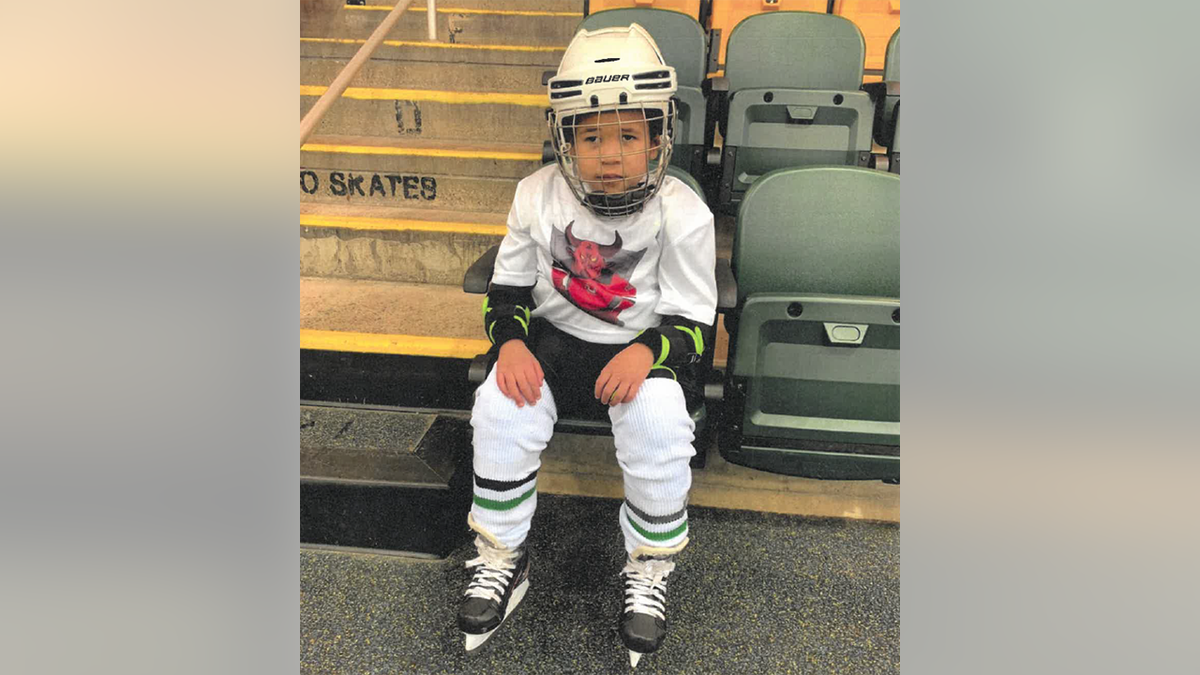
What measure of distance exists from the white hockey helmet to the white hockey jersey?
9cm

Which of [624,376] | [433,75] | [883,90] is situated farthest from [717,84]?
[624,376]

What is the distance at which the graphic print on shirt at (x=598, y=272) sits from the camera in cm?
133

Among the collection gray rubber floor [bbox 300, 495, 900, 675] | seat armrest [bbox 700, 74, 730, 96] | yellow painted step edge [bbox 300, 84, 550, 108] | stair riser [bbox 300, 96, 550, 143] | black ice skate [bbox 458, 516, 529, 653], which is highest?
seat armrest [bbox 700, 74, 730, 96]

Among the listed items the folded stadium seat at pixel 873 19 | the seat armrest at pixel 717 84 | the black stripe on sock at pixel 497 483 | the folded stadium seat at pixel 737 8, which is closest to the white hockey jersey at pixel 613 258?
the black stripe on sock at pixel 497 483

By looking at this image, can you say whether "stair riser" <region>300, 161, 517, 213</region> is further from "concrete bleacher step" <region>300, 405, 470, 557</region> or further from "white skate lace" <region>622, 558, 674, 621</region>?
"white skate lace" <region>622, 558, 674, 621</region>

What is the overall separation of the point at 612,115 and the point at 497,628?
39.0 inches

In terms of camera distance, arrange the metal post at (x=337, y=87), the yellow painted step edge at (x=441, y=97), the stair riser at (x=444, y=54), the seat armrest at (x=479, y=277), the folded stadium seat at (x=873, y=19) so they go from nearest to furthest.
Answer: the seat armrest at (x=479, y=277)
the metal post at (x=337, y=87)
the yellow painted step edge at (x=441, y=97)
the stair riser at (x=444, y=54)
the folded stadium seat at (x=873, y=19)

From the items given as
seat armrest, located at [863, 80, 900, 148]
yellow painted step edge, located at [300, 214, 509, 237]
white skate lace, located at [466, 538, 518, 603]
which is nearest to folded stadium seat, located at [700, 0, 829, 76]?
seat armrest, located at [863, 80, 900, 148]

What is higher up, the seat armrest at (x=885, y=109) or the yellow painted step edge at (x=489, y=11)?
the yellow painted step edge at (x=489, y=11)

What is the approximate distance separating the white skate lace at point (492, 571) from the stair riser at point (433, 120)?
65.1 inches

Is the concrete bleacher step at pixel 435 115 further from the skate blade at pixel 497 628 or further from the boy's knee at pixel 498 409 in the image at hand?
the skate blade at pixel 497 628

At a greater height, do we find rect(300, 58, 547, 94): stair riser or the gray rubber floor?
rect(300, 58, 547, 94): stair riser

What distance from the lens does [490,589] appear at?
4.13 feet

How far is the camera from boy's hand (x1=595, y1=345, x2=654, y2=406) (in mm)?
1220
